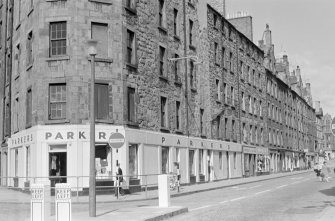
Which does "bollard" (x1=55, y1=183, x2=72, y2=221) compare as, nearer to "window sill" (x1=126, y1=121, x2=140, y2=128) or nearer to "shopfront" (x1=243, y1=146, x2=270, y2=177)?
"window sill" (x1=126, y1=121, x2=140, y2=128)

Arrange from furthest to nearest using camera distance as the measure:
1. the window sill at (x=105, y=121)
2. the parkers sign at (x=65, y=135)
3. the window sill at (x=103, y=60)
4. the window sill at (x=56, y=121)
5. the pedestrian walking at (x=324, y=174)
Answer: the pedestrian walking at (x=324, y=174), the window sill at (x=103, y=60), the window sill at (x=105, y=121), the window sill at (x=56, y=121), the parkers sign at (x=65, y=135)

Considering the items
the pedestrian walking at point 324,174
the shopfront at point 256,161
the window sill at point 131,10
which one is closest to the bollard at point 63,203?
the window sill at point 131,10

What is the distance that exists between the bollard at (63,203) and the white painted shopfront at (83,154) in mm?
9446

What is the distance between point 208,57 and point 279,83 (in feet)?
99.5

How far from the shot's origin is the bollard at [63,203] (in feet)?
38.9

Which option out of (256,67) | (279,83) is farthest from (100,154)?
(279,83)

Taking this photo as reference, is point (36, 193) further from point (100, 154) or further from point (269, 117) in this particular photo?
point (269, 117)

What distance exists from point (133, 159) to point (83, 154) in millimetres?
3467

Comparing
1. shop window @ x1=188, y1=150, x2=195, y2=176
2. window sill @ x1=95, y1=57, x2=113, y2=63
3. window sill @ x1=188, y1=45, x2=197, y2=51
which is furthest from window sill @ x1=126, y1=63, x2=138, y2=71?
shop window @ x1=188, y1=150, x2=195, y2=176

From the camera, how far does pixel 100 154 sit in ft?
81.4

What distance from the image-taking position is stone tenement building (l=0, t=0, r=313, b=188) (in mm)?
24422

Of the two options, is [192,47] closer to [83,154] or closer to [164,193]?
[83,154]

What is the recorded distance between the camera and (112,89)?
25266 millimetres

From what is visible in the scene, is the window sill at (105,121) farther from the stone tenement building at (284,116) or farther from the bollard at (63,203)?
the stone tenement building at (284,116)
